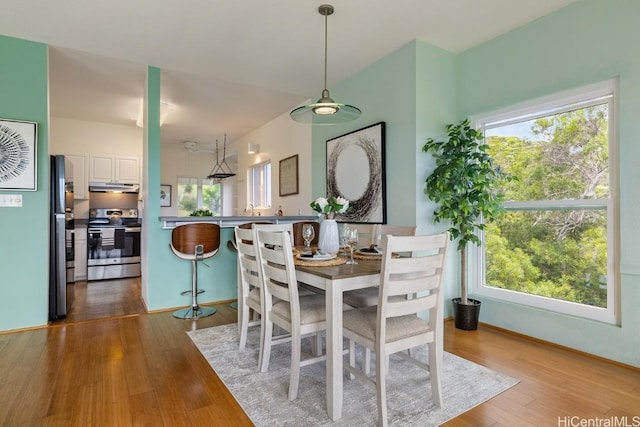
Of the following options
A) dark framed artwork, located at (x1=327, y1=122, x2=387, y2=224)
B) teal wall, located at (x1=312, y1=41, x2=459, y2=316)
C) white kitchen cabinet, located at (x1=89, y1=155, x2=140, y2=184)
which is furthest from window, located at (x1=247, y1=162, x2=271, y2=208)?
teal wall, located at (x1=312, y1=41, x2=459, y2=316)

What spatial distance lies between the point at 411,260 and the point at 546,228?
1853 millimetres

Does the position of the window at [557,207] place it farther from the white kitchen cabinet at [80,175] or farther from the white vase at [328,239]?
the white kitchen cabinet at [80,175]

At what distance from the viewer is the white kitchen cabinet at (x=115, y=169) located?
5742 millimetres

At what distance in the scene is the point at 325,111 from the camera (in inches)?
104

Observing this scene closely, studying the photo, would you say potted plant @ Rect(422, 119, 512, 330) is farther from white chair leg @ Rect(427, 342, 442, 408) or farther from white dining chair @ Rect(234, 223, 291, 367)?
white dining chair @ Rect(234, 223, 291, 367)

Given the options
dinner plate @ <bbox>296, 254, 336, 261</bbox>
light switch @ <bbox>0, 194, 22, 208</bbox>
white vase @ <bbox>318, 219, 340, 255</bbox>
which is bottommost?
dinner plate @ <bbox>296, 254, 336, 261</bbox>

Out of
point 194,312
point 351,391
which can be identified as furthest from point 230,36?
point 351,391

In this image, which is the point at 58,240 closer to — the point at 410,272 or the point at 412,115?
the point at 410,272

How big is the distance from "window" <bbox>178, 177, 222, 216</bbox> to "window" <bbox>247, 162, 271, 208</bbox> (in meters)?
1.67

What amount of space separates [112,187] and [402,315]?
5.84m

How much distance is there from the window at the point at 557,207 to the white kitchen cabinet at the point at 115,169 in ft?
18.5

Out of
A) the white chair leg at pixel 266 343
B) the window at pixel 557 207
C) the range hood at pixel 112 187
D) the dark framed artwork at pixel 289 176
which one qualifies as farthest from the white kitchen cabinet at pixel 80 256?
the window at pixel 557 207

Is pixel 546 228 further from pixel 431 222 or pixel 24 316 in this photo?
pixel 24 316

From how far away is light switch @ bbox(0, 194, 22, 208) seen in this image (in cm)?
305
